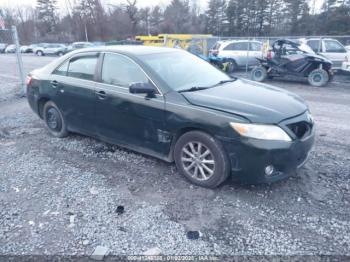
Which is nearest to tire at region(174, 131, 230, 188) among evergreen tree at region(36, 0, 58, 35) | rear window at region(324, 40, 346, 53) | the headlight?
the headlight

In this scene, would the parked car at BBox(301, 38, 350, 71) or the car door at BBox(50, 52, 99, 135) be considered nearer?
the car door at BBox(50, 52, 99, 135)

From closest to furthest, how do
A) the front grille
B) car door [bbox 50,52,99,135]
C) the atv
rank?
the front grille → car door [bbox 50,52,99,135] → the atv

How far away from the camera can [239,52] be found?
14.5 meters

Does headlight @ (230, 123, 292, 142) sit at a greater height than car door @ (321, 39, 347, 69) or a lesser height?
lesser

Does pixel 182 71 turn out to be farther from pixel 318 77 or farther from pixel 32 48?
pixel 32 48

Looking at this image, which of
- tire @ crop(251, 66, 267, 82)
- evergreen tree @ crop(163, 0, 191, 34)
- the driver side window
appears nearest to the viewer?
the driver side window

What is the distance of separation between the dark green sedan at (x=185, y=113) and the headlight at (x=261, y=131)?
1 centimetres

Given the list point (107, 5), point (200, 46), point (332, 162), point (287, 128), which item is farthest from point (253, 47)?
point (107, 5)

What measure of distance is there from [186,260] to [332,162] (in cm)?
279

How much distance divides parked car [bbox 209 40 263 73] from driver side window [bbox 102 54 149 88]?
1106 cm

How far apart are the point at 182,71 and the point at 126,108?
933 mm

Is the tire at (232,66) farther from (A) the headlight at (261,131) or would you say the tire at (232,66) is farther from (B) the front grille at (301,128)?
(A) the headlight at (261,131)

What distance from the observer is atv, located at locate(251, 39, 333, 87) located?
10.5 metres

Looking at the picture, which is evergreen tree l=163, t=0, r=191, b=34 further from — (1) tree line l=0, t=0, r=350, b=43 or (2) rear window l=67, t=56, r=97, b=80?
(2) rear window l=67, t=56, r=97, b=80
